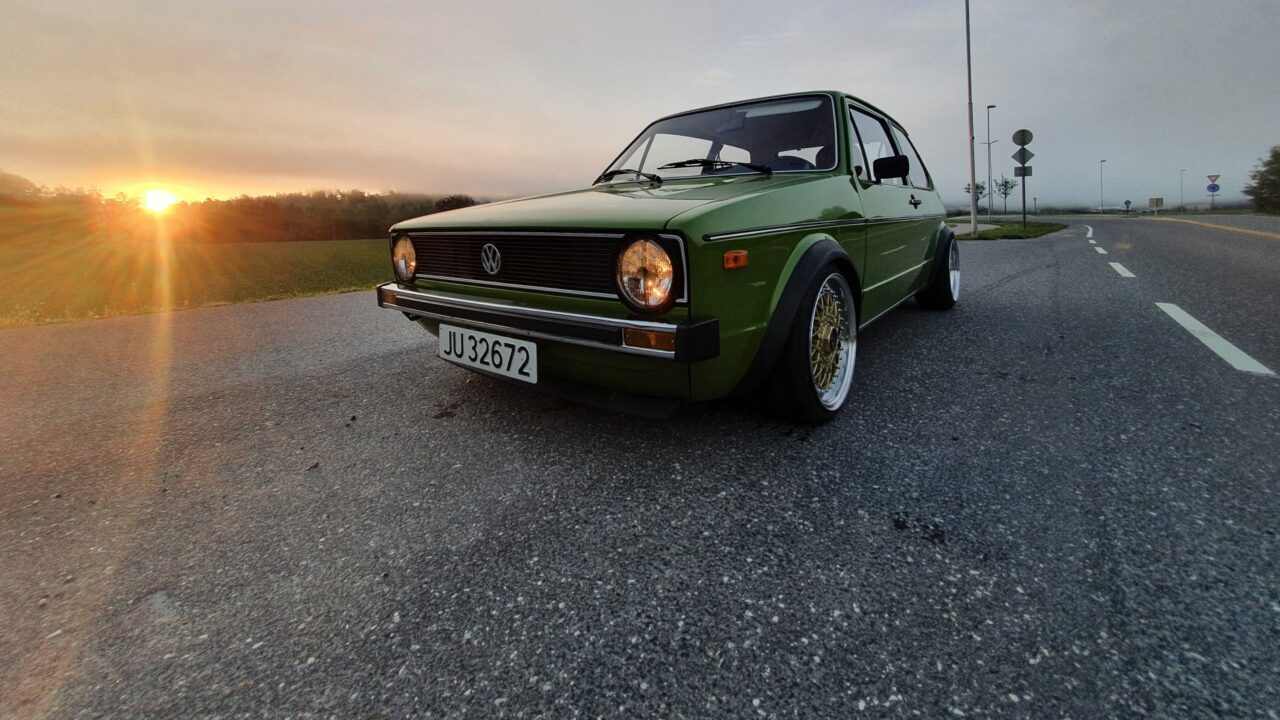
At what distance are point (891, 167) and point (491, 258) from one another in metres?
2.10

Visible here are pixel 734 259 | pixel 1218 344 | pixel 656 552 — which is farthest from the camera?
pixel 1218 344

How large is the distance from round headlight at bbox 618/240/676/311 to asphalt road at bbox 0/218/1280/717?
1.94 ft

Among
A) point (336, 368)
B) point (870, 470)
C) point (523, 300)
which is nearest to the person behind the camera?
point (870, 470)

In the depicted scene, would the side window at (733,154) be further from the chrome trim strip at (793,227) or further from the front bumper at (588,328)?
the front bumper at (588,328)

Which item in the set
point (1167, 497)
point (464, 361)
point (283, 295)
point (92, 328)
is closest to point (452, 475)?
point (464, 361)

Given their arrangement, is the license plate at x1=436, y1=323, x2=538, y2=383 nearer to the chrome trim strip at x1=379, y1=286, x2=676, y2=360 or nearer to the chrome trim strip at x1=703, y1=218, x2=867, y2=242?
the chrome trim strip at x1=379, y1=286, x2=676, y2=360

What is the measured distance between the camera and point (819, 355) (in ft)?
7.97

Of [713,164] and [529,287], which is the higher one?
[713,164]

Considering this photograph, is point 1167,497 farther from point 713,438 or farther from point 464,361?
point 464,361

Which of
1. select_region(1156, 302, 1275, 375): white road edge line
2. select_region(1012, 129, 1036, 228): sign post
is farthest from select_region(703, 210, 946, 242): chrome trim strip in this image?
select_region(1012, 129, 1036, 228): sign post

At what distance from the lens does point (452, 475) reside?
2.07m

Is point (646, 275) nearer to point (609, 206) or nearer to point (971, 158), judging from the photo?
point (609, 206)

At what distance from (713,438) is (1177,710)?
1.43 meters

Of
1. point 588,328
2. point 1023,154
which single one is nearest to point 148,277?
point 588,328
